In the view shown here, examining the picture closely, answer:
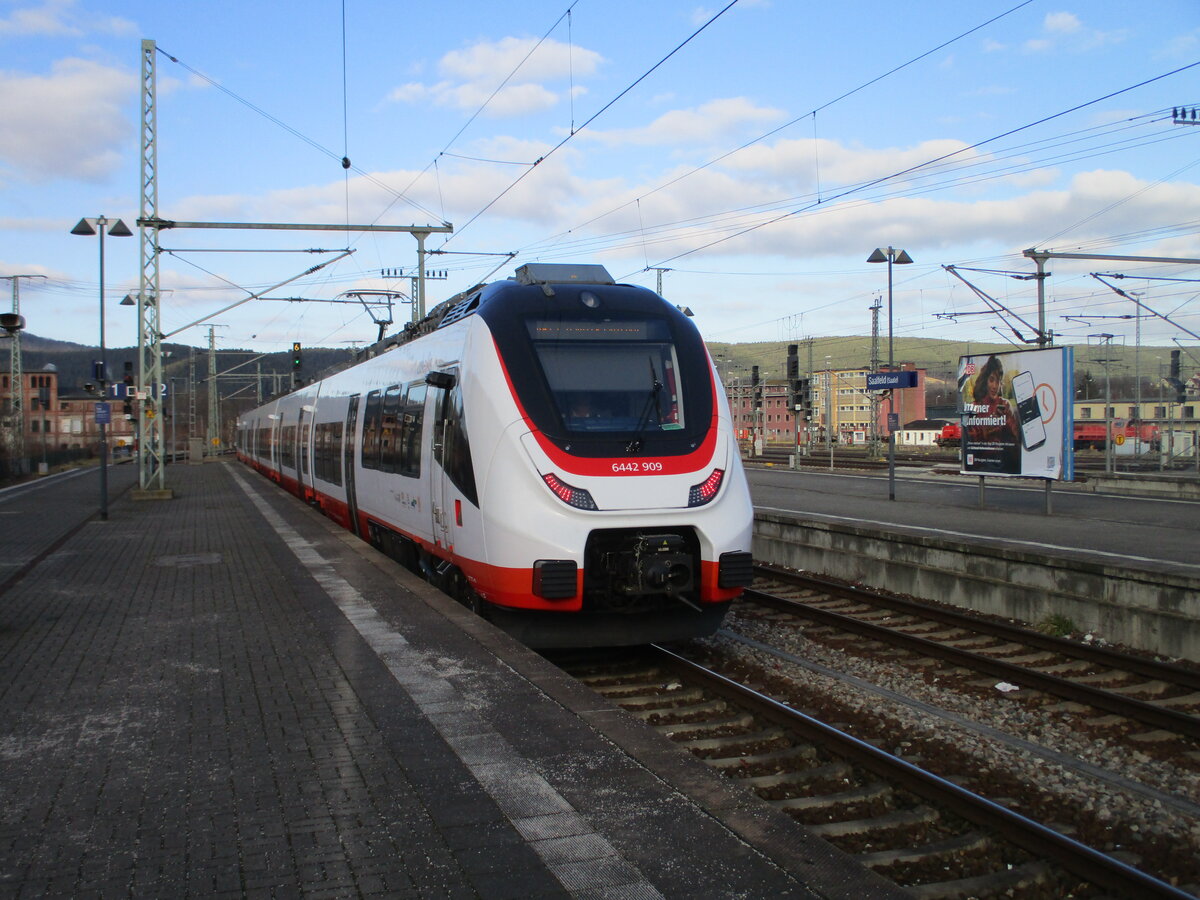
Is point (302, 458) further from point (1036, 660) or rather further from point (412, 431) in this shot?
point (1036, 660)

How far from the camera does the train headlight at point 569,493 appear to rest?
8.00m

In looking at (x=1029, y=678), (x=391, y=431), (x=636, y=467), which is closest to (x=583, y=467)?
(x=636, y=467)

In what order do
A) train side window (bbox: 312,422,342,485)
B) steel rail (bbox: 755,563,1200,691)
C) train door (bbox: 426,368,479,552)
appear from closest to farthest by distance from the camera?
1. steel rail (bbox: 755,563,1200,691)
2. train door (bbox: 426,368,479,552)
3. train side window (bbox: 312,422,342,485)

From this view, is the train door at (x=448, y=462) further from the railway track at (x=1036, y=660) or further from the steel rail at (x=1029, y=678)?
the steel rail at (x=1029, y=678)

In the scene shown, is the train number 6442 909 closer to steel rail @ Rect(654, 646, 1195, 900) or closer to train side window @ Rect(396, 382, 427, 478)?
steel rail @ Rect(654, 646, 1195, 900)

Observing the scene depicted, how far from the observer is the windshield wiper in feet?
27.2

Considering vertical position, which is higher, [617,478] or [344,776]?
[617,478]

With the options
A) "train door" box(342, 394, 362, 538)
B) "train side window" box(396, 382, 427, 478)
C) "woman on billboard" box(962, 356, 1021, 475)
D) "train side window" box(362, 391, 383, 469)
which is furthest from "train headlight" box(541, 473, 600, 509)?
"woman on billboard" box(962, 356, 1021, 475)

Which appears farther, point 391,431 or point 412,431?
point 391,431

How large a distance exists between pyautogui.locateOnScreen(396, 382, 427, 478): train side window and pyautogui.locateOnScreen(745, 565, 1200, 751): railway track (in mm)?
4574

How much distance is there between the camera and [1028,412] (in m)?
16.4

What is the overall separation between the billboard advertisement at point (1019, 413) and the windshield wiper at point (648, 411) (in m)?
9.01

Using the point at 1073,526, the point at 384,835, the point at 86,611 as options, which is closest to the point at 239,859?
the point at 384,835

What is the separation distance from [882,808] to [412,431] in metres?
7.08
